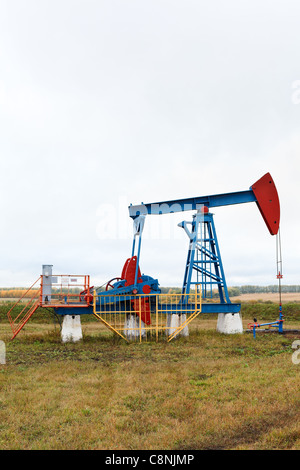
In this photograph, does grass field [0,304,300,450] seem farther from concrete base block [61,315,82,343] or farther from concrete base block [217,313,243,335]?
concrete base block [217,313,243,335]

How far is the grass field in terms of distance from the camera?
535 centimetres

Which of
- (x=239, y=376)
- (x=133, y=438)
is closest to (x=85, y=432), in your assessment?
(x=133, y=438)

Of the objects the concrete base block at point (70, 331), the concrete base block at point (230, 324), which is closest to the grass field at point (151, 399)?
the concrete base block at point (70, 331)

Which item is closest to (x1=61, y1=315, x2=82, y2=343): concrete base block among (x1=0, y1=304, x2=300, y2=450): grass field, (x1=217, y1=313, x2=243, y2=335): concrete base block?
(x1=0, y1=304, x2=300, y2=450): grass field

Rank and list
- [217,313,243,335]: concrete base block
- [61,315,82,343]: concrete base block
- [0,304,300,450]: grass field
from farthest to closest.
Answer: [217,313,243,335]: concrete base block
[61,315,82,343]: concrete base block
[0,304,300,450]: grass field

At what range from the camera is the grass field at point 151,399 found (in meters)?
5.35

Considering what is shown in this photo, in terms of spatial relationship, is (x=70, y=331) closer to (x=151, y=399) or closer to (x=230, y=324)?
(x=230, y=324)

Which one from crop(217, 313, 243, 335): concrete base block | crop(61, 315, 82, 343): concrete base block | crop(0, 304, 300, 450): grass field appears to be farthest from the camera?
crop(217, 313, 243, 335): concrete base block

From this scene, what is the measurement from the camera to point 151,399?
718cm

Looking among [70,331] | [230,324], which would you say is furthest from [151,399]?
[230,324]

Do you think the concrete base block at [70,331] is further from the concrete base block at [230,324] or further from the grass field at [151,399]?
the concrete base block at [230,324]

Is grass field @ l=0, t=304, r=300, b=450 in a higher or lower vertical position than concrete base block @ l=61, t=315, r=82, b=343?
lower
